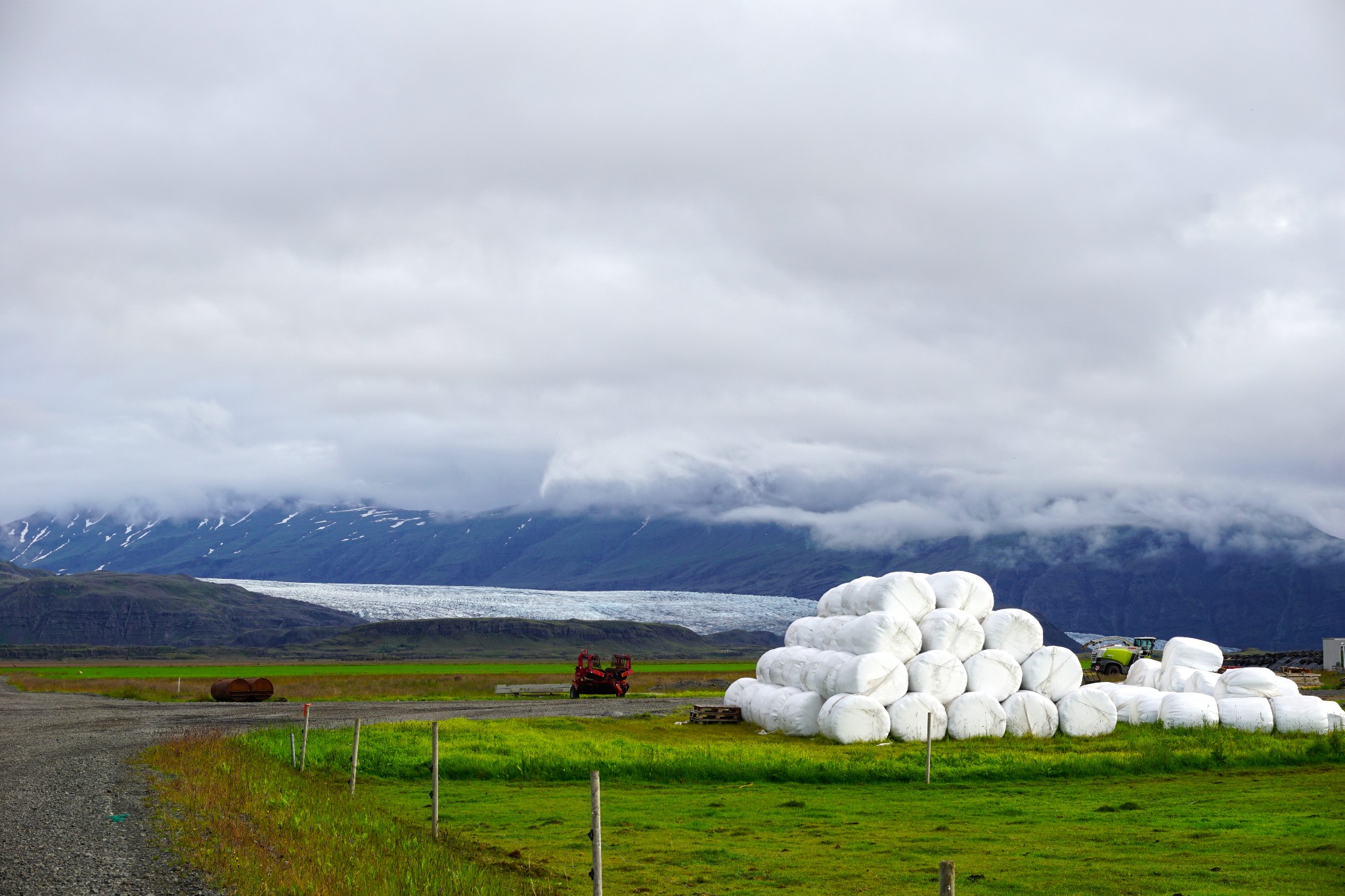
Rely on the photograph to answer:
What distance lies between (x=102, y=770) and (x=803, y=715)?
20.8 meters

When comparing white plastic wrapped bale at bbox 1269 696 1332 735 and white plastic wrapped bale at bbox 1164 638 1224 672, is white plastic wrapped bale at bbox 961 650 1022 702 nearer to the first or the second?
white plastic wrapped bale at bbox 1269 696 1332 735

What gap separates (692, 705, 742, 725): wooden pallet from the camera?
42.7 m

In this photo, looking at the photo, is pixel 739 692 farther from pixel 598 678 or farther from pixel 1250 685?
pixel 598 678

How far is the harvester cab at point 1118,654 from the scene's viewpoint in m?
63.8

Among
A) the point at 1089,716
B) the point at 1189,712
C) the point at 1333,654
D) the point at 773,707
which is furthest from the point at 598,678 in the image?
the point at 1333,654

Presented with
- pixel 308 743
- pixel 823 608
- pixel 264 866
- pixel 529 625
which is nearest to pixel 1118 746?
pixel 823 608

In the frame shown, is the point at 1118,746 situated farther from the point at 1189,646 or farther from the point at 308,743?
the point at 308,743

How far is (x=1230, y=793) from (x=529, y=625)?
164379 mm

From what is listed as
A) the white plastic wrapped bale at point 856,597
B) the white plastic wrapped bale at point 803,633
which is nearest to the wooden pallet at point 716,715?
the white plastic wrapped bale at point 803,633

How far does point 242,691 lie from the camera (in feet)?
193

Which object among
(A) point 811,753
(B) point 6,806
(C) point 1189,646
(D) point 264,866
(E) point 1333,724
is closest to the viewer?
(D) point 264,866

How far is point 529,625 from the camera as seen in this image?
183m

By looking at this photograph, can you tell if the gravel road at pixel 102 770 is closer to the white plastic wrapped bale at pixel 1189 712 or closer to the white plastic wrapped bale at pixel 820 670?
the white plastic wrapped bale at pixel 820 670

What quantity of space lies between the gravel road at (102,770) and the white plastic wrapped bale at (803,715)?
12.6 meters
